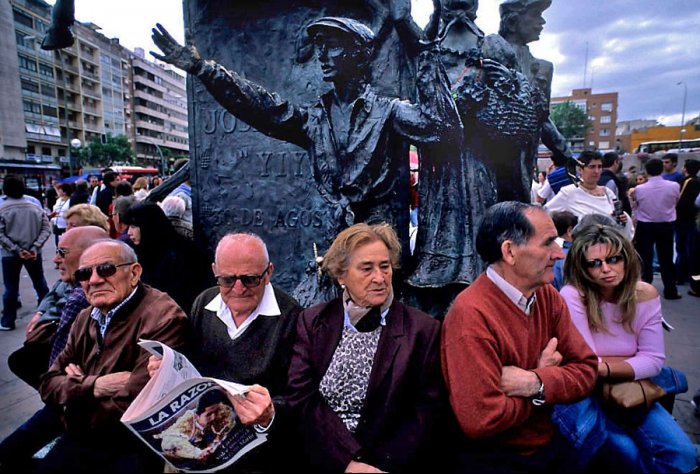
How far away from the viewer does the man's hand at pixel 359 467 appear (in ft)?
5.72

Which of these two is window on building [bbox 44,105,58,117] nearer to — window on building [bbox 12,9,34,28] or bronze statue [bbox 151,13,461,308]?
window on building [bbox 12,9,34,28]

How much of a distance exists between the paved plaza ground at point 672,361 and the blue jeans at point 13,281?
0.19 meters

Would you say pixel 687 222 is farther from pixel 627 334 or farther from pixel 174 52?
pixel 174 52

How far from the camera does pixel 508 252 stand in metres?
1.90

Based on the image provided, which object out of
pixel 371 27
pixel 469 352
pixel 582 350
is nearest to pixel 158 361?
pixel 469 352

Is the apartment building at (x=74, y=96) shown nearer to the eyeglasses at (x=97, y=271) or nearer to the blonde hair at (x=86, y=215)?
the blonde hair at (x=86, y=215)

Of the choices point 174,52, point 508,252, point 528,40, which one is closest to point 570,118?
point 528,40

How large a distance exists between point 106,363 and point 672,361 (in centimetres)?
464

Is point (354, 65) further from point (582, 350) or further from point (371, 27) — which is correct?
point (582, 350)

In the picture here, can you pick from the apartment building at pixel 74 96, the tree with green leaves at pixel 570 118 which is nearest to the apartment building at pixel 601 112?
the tree with green leaves at pixel 570 118

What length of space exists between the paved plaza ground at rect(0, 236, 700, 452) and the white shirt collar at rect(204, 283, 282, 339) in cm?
217

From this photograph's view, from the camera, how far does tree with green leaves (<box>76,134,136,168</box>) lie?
44562 mm

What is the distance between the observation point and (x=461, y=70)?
2945mm

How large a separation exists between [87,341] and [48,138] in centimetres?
5267
